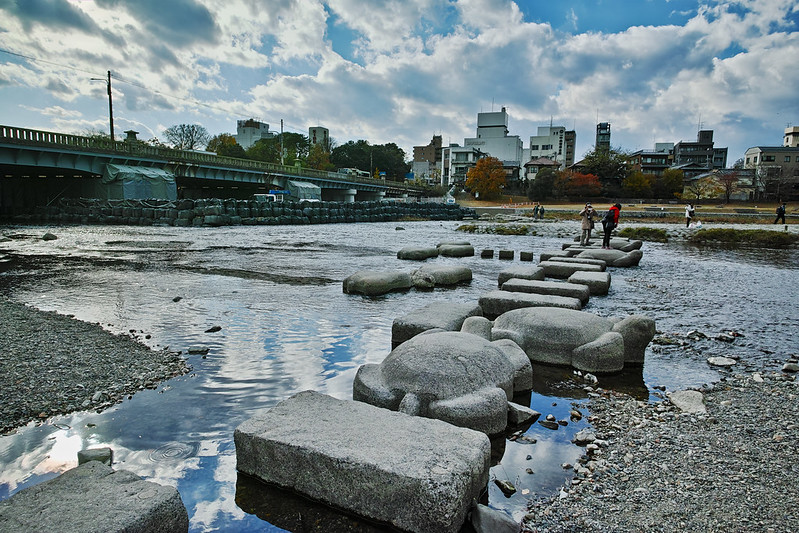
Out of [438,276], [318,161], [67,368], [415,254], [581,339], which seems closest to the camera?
[67,368]

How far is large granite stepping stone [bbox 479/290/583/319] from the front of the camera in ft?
23.0

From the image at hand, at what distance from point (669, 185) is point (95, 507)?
81160mm

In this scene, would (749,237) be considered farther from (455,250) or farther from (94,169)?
(94,169)

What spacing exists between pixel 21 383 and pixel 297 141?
3981 inches

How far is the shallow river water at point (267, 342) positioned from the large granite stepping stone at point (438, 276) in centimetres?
38

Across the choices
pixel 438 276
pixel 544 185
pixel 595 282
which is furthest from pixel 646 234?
pixel 544 185

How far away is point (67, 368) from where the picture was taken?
4805 mm

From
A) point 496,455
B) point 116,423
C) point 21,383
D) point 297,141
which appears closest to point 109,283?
point 21,383

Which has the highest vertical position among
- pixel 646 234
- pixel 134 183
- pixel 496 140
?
pixel 496 140

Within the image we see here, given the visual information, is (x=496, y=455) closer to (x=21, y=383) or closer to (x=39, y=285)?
(x=21, y=383)

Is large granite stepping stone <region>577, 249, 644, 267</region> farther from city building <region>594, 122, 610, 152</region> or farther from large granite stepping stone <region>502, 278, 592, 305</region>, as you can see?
city building <region>594, 122, 610, 152</region>

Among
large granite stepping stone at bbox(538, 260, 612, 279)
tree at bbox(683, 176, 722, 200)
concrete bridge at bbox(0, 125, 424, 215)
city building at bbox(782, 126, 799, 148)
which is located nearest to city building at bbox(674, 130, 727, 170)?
city building at bbox(782, 126, 799, 148)

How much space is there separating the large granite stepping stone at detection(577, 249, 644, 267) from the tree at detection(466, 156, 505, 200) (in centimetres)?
5745

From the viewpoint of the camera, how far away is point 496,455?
11.7 ft
